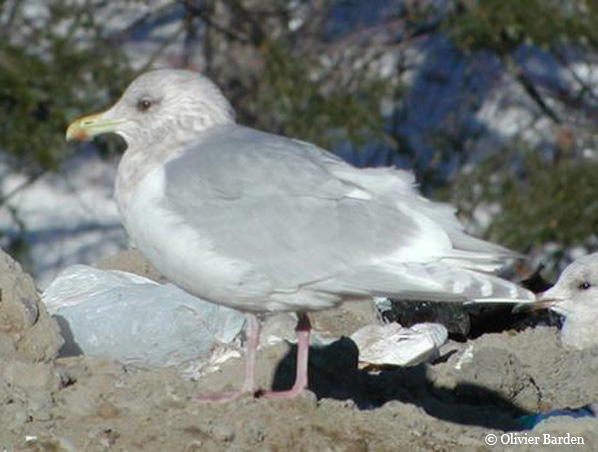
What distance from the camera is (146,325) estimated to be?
16.1 ft

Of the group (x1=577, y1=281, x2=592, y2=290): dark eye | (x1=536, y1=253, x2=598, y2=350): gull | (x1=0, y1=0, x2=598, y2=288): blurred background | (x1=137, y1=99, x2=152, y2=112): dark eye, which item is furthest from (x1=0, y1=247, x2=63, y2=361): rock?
(x1=0, y1=0, x2=598, y2=288): blurred background

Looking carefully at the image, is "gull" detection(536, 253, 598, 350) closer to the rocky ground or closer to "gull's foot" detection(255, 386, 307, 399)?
the rocky ground

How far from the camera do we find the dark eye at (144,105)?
4.48m

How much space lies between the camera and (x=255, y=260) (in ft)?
13.5

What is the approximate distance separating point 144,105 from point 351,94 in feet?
16.0

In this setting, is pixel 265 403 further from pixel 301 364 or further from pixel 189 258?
pixel 189 258

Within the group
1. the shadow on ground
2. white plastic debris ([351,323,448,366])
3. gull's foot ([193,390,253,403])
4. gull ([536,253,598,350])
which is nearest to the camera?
gull's foot ([193,390,253,403])

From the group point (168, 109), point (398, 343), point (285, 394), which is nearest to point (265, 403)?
point (285, 394)

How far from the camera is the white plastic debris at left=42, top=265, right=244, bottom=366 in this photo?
4.89 meters

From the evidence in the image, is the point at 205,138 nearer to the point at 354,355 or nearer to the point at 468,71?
the point at 354,355

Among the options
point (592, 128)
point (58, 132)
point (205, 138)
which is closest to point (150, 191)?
point (205, 138)

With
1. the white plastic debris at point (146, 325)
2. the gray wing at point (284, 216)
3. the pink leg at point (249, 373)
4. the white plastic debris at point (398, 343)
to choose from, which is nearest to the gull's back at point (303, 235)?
the gray wing at point (284, 216)

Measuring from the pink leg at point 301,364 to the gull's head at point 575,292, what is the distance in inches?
50.1

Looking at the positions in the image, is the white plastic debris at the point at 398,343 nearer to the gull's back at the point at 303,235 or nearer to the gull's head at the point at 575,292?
the gull's head at the point at 575,292
